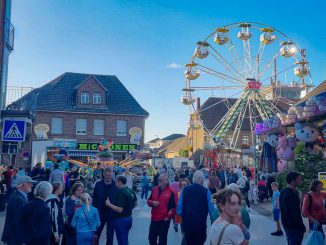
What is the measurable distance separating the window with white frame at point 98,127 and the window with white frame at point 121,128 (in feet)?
4.95

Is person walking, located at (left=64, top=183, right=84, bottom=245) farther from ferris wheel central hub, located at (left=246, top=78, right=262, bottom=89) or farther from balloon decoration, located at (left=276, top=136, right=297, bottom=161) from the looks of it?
ferris wheel central hub, located at (left=246, top=78, right=262, bottom=89)

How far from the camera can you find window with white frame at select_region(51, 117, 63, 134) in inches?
1394

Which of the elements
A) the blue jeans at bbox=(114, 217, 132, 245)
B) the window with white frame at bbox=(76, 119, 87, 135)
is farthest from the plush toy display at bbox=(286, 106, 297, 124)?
the window with white frame at bbox=(76, 119, 87, 135)

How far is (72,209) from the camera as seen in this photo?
6566 millimetres

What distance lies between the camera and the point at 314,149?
49.4 feet

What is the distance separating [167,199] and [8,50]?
11768 mm

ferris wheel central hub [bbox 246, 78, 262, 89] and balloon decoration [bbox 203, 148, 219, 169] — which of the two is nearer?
balloon decoration [bbox 203, 148, 219, 169]

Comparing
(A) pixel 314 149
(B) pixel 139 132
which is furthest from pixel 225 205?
(B) pixel 139 132

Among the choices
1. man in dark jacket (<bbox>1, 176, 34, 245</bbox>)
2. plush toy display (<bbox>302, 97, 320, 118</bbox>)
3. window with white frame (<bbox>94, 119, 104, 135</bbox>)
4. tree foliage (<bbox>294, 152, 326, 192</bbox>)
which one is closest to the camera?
man in dark jacket (<bbox>1, 176, 34, 245</bbox>)

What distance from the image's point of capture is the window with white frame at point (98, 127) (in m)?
36.3

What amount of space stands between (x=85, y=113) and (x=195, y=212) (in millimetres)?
30664

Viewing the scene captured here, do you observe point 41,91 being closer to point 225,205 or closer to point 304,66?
point 304,66

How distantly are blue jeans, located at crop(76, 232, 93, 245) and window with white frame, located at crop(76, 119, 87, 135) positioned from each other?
1198 inches

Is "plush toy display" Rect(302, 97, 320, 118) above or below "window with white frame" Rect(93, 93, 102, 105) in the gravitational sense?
below
